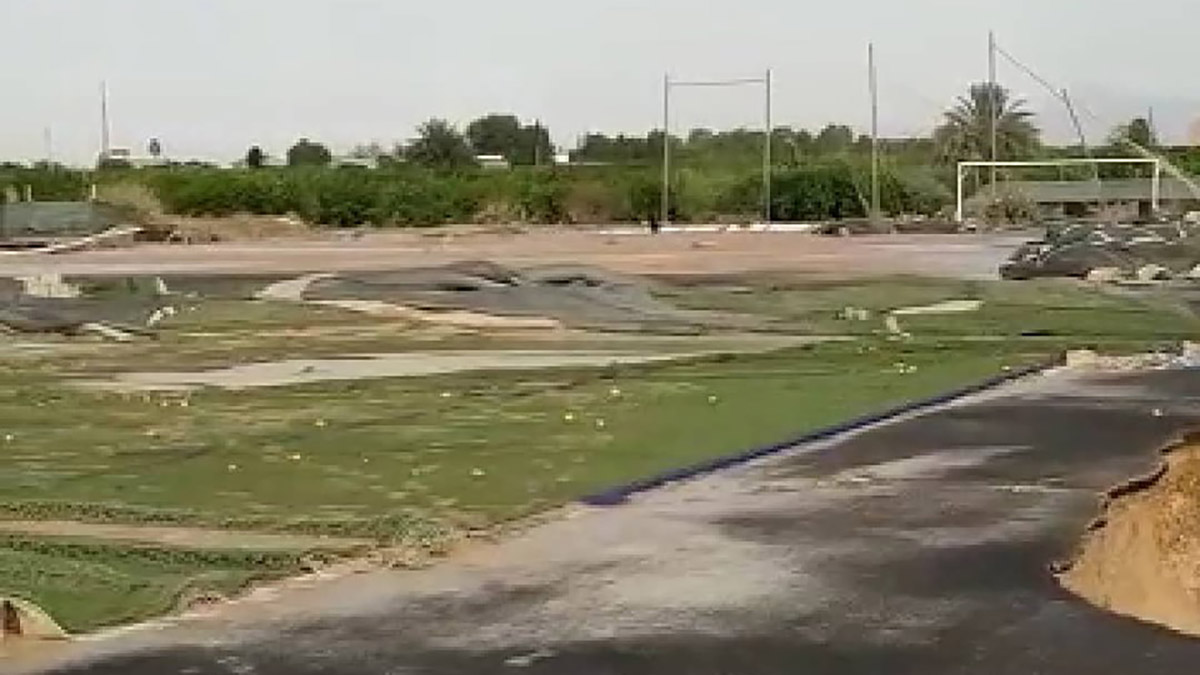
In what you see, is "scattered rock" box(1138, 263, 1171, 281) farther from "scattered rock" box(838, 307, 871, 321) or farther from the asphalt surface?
the asphalt surface

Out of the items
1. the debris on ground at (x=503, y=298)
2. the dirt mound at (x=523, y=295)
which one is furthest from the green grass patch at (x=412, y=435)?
the debris on ground at (x=503, y=298)

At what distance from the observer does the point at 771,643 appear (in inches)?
249

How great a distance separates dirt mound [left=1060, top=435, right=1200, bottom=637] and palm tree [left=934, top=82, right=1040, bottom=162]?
55116 millimetres

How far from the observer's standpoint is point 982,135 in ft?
223

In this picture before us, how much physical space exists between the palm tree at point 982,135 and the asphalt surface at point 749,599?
177 feet

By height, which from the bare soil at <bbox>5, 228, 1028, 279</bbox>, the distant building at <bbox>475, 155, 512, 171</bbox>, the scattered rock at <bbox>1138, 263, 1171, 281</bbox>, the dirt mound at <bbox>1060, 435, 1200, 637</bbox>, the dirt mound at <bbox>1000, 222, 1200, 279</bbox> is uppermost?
the distant building at <bbox>475, 155, 512, 171</bbox>

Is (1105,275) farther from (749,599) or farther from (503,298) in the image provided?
(749,599)

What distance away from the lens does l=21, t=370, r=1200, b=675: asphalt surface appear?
20.1 ft

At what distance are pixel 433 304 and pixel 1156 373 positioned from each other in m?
8.68

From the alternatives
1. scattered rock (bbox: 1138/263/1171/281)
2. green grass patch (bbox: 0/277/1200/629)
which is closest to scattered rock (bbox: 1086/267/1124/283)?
scattered rock (bbox: 1138/263/1171/281)

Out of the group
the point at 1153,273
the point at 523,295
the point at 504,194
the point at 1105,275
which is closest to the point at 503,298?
the point at 523,295

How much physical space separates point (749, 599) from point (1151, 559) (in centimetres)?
149

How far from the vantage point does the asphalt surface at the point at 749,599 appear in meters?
6.13

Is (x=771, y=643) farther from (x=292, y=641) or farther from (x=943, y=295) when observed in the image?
(x=943, y=295)
